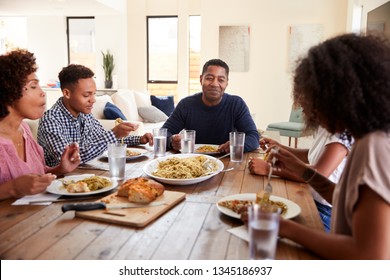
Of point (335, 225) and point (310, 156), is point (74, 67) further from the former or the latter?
point (335, 225)

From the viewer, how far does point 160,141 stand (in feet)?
7.20

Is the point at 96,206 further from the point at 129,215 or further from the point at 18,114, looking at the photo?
the point at 18,114

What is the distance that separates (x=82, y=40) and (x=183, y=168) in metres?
7.17

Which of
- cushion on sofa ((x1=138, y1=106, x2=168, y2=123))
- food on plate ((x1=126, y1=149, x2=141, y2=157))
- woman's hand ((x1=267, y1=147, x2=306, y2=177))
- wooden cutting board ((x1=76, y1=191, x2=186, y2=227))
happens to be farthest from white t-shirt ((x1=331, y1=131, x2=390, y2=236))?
cushion on sofa ((x1=138, y1=106, x2=168, y2=123))

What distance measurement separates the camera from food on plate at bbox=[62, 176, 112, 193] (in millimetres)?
1445

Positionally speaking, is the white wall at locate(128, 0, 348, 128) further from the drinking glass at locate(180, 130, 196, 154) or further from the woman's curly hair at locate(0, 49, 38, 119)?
the woman's curly hair at locate(0, 49, 38, 119)

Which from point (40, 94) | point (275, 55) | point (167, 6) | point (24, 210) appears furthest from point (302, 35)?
point (24, 210)

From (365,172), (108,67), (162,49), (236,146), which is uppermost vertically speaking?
(162,49)

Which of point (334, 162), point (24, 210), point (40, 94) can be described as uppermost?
point (40, 94)

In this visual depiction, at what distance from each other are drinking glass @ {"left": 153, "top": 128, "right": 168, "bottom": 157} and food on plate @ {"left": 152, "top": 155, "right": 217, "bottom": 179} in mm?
302

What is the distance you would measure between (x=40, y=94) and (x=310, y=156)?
130 cm

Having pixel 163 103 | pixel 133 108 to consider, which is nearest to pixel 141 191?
pixel 133 108

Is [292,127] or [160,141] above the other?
[160,141]

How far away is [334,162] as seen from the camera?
162 centimetres
